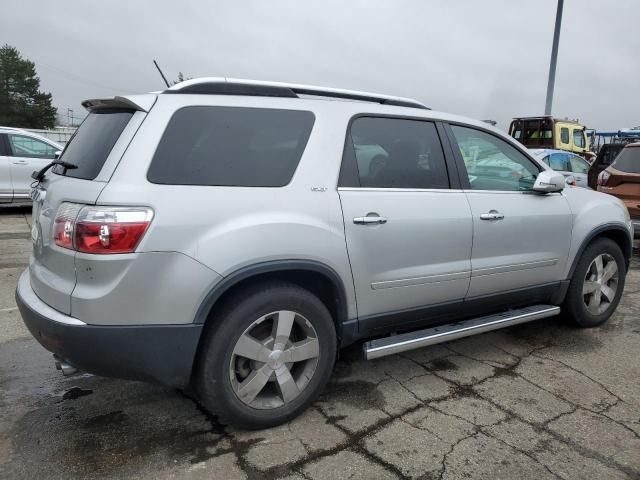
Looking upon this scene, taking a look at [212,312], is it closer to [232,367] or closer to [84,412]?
[232,367]

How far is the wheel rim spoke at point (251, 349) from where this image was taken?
2.55 metres

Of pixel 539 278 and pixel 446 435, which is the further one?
pixel 539 278

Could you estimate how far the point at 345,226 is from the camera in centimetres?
279

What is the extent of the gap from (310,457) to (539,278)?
7.48ft

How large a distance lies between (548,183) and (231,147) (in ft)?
7.73

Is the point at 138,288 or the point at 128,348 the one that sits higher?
the point at 138,288

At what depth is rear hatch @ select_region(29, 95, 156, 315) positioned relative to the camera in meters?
2.38

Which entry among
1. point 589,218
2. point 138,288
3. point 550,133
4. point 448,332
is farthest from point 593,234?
point 550,133

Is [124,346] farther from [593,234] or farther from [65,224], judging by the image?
[593,234]

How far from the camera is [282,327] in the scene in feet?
8.71

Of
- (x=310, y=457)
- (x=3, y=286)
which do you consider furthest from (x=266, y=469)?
(x=3, y=286)

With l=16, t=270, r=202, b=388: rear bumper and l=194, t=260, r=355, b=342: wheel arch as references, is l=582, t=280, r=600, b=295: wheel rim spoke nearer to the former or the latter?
l=194, t=260, r=355, b=342: wheel arch

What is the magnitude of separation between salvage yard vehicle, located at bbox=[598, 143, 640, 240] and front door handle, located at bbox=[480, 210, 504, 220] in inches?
187

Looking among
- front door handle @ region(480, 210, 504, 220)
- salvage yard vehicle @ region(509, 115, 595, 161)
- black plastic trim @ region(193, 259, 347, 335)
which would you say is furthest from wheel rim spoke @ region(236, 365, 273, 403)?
salvage yard vehicle @ region(509, 115, 595, 161)
